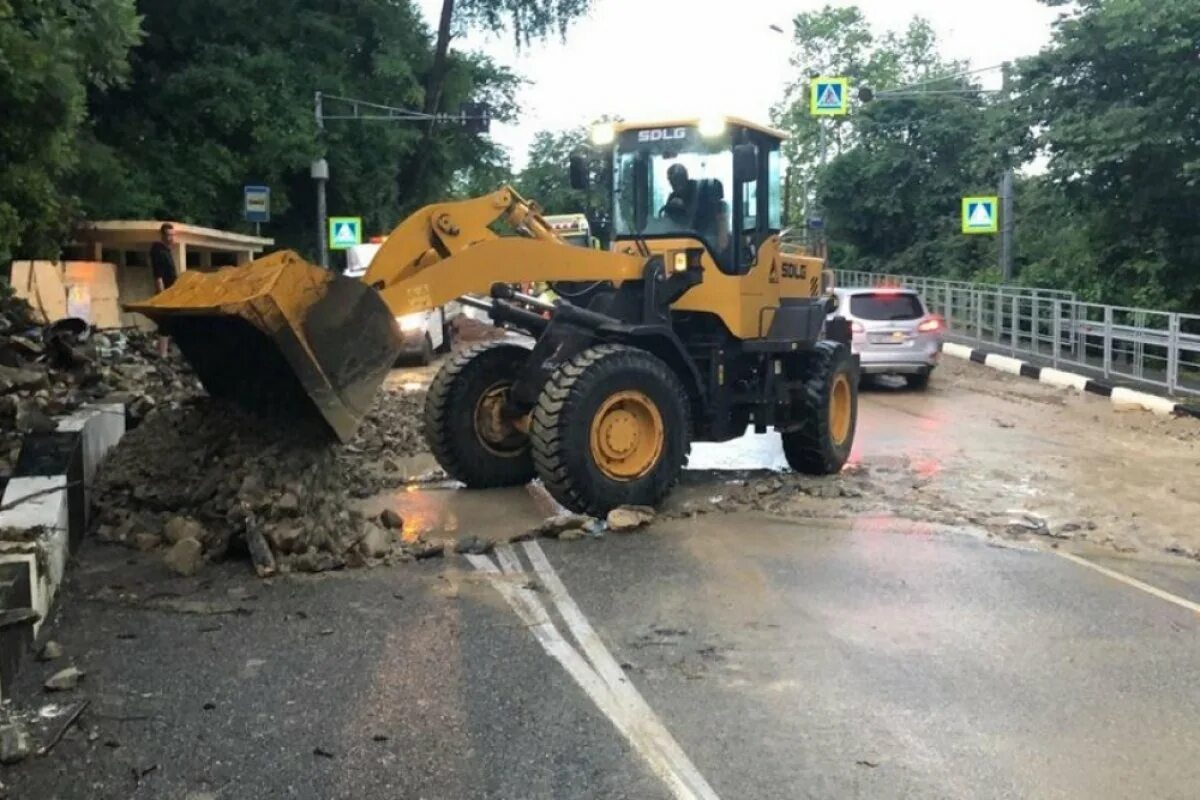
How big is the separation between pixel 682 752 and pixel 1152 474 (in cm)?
854

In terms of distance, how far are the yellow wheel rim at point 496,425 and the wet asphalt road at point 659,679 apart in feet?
7.26

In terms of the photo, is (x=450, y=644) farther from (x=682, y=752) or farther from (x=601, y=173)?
(x=601, y=173)

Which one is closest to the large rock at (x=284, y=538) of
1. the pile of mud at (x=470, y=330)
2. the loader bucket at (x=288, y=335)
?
the loader bucket at (x=288, y=335)

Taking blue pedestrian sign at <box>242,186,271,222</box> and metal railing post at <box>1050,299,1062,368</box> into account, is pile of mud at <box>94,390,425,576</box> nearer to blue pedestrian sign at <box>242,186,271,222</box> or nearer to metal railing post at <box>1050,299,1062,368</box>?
blue pedestrian sign at <box>242,186,271,222</box>

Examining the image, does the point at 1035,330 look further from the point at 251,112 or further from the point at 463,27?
the point at 463,27

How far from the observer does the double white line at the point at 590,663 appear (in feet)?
14.8

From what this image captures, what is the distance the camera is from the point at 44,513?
6723mm

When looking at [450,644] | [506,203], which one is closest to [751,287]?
[506,203]

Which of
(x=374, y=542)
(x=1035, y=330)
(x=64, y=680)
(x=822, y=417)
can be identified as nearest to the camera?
(x=64, y=680)

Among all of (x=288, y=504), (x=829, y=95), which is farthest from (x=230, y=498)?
(x=829, y=95)

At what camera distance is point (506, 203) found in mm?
8945

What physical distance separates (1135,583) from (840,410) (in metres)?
4.55

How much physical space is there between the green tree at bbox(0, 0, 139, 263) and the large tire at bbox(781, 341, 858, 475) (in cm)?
722

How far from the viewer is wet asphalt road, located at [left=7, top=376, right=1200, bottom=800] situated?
444 cm
